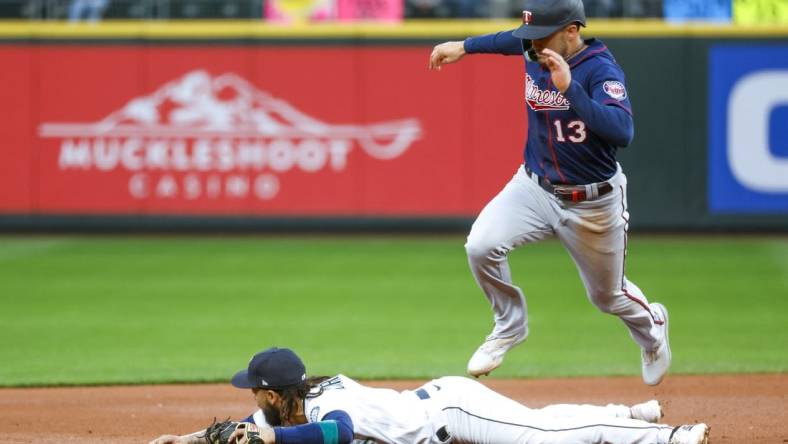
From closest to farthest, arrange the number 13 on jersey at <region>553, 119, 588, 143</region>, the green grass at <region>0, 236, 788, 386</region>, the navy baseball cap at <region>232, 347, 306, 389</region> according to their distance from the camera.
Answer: the navy baseball cap at <region>232, 347, 306, 389</region>
the number 13 on jersey at <region>553, 119, 588, 143</region>
the green grass at <region>0, 236, 788, 386</region>

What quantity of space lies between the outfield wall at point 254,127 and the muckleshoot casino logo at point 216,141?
0.02 metres

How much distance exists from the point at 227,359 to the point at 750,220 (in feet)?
32.9

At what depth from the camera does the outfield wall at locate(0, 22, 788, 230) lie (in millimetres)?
17438

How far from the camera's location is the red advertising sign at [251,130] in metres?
17.5

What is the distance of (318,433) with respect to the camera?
17.3 feet

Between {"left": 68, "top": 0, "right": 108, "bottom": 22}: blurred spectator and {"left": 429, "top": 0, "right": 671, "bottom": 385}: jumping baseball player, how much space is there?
39.3ft

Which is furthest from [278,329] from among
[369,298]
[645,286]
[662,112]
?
[662,112]

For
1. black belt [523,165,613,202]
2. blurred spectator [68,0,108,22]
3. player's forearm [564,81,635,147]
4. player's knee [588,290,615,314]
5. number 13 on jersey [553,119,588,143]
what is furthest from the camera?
blurred spectator [68,0,108,22]

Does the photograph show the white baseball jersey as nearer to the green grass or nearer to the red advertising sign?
the green grass

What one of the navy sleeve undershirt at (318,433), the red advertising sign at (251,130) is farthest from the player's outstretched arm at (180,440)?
the red advertising sign at (251,130)

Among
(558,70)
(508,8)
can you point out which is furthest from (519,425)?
(508,8)

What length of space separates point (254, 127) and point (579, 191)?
11566mm

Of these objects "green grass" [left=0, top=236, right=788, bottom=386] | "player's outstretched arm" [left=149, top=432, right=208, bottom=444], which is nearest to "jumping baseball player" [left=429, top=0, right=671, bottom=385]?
"player's outstretched arm" [left=149, top=432, right=208, bottom=444]

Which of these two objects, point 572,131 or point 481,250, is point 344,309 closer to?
point 481,250
